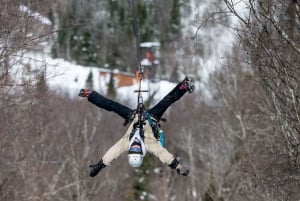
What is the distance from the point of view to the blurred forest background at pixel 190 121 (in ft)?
30.5

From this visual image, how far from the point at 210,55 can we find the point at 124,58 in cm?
3497

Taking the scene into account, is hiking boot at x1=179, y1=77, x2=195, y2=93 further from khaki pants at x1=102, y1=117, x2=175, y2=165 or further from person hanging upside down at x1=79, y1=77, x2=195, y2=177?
khaki pants at x1=102, y1=117, x2=175, y2=165

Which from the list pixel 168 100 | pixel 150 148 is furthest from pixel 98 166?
pixel 168 100

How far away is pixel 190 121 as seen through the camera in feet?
130

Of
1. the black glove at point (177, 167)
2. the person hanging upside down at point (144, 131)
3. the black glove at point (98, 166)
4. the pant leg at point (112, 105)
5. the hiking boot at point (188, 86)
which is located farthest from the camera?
the black glove at point (98, 166)

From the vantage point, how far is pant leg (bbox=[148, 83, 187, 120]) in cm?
926

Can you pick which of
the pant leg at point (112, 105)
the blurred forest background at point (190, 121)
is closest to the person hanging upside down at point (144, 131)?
the pant leg at point (112, 105)

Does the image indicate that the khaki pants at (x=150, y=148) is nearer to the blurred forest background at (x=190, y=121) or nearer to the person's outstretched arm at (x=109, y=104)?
the person's outstretched arm at (x=109, y=104)

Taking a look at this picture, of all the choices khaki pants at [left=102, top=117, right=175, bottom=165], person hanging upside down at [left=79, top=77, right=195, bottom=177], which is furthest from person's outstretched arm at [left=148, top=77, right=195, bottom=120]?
khaki pants at [left=102, top=117, right=175, bottom=165]

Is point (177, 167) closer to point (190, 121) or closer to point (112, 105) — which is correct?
point (112, 105)

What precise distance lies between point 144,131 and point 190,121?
3056cm

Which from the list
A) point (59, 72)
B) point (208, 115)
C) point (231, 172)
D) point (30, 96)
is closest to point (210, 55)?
point (208, 115)

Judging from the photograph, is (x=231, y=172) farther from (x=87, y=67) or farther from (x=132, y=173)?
(x=87, y=67)

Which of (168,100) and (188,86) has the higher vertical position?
(188,86)
